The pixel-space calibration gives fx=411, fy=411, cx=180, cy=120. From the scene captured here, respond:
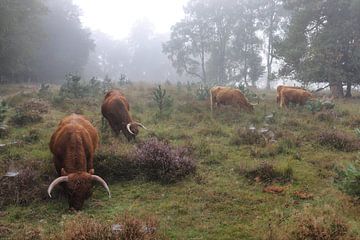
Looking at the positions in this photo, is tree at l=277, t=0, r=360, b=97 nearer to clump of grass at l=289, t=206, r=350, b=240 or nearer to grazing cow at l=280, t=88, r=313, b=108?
grazing cow at l=280, t=88, r=313, b=108

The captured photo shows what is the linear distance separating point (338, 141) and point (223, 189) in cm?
471

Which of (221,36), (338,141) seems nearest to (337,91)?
(338,141)

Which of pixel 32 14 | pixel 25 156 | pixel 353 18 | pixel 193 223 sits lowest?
pixel 193 223

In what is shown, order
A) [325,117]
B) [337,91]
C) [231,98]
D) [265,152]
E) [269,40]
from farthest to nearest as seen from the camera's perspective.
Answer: [269,40] → [337,91] → [231,98] → [325,117] → [265,152]

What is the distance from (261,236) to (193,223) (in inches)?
47.8

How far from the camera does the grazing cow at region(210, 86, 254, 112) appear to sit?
17000mm

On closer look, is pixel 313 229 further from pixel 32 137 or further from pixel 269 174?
pixel 32 137

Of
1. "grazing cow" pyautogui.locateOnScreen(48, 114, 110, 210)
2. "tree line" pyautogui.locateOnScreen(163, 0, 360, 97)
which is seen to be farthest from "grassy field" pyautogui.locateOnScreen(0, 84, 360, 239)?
"tree line" pyautogui.locateOnScreen(163, 0, 360, 97)

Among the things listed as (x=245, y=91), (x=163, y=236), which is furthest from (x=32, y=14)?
(x=163, y=236)

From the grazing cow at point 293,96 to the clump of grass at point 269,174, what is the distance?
32.4ft

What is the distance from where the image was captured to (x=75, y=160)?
7641mm

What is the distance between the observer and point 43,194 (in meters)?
7.93

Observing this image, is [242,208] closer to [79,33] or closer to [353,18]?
[353,18]

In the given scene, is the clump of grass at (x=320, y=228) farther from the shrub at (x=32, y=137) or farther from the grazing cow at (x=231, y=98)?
the grazing cow at (x=231, y=98)
